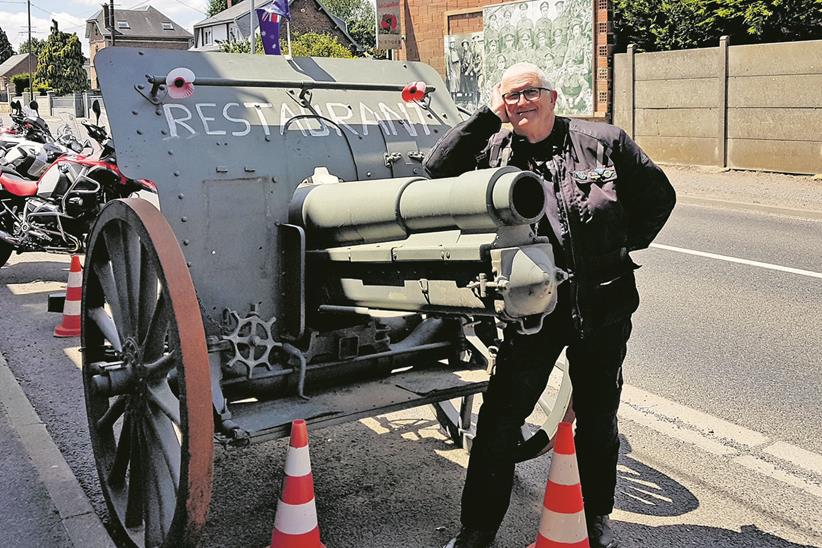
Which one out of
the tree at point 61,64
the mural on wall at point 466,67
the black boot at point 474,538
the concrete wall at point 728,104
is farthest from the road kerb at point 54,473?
the tree at point 61,64

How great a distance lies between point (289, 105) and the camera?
419 centimetres

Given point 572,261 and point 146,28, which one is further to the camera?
point 146,28

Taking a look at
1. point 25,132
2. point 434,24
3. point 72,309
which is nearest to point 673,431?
point 72,309

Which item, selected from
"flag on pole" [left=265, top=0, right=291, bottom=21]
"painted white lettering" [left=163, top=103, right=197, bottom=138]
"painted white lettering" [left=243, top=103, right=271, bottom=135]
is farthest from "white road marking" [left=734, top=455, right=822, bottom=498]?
"flag on pole" [left=265, top=0, right=291, bottom=21]

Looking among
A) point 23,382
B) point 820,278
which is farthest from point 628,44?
point 23,382

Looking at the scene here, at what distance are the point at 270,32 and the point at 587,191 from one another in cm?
401

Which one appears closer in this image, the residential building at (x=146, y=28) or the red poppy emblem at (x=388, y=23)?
the red poppy emblem at (x=388, y=23)

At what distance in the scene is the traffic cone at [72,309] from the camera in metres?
7.01

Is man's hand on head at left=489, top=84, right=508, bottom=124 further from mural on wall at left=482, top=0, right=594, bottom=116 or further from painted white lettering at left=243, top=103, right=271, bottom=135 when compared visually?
mural on wall at left=482, top=0, right=594, bottom=116

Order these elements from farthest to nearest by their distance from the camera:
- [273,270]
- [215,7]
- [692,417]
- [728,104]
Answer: [215,7] < [728,104] < [692,417] < [273,270]

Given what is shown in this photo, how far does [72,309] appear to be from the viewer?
7.10 meters

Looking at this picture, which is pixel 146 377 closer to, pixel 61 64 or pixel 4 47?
pixel 61 64

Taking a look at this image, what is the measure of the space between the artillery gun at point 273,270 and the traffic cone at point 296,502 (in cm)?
14

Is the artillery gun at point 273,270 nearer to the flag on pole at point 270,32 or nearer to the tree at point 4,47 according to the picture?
the flag on pole at point 270,32
